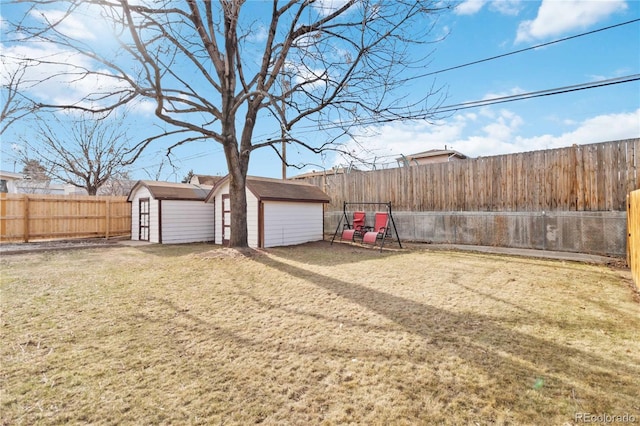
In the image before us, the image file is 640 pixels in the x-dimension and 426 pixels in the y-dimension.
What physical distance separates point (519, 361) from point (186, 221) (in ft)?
41.3

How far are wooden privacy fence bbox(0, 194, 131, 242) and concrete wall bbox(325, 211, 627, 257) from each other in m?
13.0

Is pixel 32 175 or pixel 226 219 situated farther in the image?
pixel 32 175

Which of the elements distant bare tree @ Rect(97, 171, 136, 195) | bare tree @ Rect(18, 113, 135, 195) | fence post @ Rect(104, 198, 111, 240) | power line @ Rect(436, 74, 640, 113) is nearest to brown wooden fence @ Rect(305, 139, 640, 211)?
power line @ Rect(436, 74, 640, 113)

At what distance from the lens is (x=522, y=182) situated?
28.5 feet

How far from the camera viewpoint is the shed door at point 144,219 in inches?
505

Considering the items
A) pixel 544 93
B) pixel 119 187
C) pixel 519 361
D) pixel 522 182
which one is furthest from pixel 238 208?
pixel 119 187

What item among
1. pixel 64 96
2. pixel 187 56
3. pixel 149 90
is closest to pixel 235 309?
pixel 149 90

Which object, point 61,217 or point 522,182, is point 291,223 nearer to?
point 522,182

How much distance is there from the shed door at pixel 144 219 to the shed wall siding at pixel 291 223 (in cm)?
622

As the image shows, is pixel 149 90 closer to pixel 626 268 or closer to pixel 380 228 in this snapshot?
pixel 380 228

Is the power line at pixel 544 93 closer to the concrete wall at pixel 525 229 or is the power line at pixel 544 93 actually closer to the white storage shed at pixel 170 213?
the concrete wall at pixel 525 229

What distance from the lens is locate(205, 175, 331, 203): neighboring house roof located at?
387 inches

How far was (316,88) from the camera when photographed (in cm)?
778

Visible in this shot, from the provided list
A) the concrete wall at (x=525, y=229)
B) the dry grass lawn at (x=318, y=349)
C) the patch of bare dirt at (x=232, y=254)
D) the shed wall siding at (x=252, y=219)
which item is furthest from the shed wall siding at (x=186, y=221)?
the concrete wall at (x=525, y=229)
